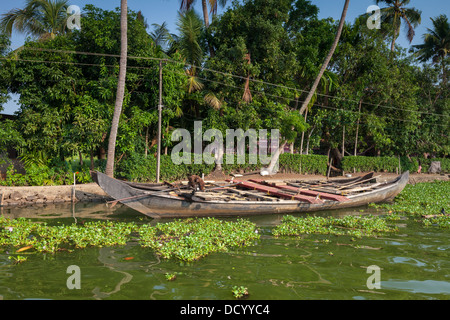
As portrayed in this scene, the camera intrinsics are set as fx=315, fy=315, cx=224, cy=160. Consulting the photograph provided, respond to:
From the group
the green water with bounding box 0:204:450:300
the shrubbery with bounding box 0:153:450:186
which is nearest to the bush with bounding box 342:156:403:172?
the shrubbery with bounding box 0:153:450:186

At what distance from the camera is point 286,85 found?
23750 mm

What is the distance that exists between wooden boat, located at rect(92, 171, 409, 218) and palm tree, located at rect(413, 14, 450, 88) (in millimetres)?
27880

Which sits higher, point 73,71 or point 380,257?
point 73,71

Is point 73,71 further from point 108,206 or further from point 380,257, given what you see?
point 380,257

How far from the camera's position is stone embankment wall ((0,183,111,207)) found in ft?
45.6

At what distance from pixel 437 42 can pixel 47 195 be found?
39.8 m

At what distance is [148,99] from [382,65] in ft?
62.4

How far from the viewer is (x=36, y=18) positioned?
76.2 feet

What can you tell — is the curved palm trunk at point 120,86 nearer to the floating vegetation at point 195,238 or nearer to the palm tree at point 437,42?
the floating vegetation at point 195,238

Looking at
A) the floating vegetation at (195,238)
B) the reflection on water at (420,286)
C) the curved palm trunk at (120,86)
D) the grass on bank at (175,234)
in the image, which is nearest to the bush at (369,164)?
the grass on bank at (175,234)

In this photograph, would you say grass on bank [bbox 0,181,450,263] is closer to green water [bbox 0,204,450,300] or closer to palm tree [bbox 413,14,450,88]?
green water [bbox 0,204,450,300]

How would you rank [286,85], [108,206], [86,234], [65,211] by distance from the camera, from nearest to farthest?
[86,234] → [65,211] → [108,206] → [286,85]

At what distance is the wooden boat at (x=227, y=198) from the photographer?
1042 cm

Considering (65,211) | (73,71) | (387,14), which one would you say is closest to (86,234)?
(65,211)
